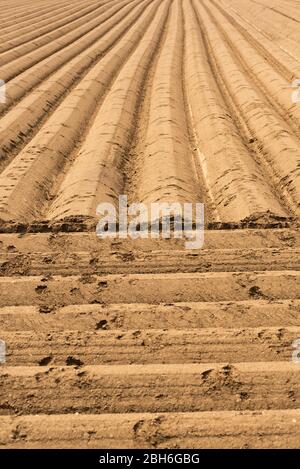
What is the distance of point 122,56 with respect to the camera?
1000cm

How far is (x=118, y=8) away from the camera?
1802 centimetres

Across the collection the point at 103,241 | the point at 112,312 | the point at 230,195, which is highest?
the point at 230,195

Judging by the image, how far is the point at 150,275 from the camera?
2.98m

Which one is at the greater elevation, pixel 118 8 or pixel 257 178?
pixel 118 8

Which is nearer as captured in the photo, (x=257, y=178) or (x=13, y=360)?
(x=13, y=360)

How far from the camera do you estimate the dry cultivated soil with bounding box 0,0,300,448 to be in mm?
2049

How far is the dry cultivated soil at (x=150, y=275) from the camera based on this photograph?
6.72ft

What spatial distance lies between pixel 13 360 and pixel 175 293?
3.23 ft

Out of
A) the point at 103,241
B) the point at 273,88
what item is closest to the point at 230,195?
the point at 103,241
